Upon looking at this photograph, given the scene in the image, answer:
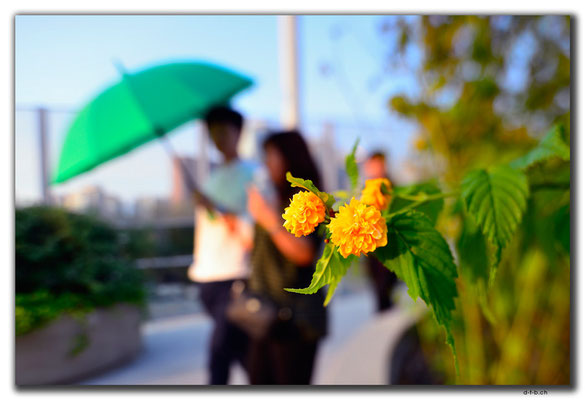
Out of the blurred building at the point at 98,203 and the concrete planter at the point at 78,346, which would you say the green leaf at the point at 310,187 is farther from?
the blurred building at the point at 98,203

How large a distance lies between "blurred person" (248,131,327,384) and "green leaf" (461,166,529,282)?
1.76ft

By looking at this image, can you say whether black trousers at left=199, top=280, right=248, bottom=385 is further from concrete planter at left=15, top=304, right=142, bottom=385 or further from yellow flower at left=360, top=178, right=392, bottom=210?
yellow flower at left=360, top=178, right=392, bottom=210

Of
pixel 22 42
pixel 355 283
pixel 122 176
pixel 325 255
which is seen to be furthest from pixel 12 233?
pixel 355 283

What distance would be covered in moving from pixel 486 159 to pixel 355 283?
1783 millimetres

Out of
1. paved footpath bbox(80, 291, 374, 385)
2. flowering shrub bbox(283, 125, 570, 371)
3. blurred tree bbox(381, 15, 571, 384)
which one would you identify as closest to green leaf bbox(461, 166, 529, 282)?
flowering shrub bbox(283, 125, 570, 371)

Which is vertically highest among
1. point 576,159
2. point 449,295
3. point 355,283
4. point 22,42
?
point 22,42

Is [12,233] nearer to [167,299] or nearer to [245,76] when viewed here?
[245,76]

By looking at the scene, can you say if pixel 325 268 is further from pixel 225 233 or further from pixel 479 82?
pixel 479 82

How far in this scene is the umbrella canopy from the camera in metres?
1.06

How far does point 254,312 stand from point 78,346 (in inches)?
35.5

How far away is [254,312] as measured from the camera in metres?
1.04

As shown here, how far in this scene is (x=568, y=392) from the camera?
1.01 m

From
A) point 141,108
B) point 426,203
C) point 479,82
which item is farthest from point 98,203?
point 426,203

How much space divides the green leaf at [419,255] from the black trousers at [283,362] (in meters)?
0.77
